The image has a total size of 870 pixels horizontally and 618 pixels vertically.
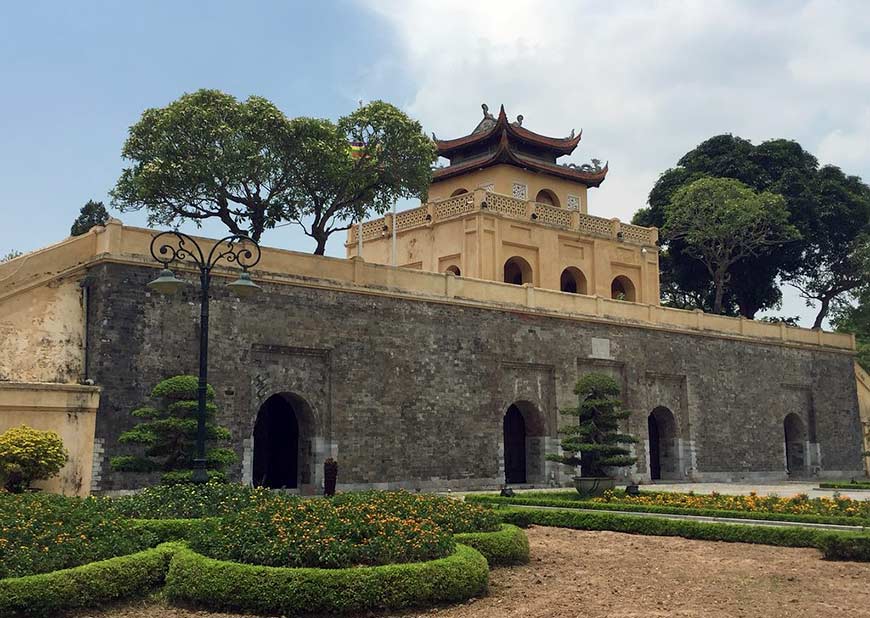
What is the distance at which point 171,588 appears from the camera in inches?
334

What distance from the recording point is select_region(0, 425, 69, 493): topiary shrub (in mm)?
15430

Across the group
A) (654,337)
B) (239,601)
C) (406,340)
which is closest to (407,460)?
(406,340)

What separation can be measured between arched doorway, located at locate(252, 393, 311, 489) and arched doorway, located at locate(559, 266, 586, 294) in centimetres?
1434

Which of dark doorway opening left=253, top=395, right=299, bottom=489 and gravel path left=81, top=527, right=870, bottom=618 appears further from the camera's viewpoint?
dark doorway opening left=253, top=395, right=299, bottom=489

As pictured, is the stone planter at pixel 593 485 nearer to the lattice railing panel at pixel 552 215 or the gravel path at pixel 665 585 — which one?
the gravel path at pixel 665 585

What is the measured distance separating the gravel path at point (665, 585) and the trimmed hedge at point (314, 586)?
163 mm

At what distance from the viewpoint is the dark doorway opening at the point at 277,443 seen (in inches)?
908

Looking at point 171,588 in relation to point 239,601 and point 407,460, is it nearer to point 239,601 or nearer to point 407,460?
point 239,601

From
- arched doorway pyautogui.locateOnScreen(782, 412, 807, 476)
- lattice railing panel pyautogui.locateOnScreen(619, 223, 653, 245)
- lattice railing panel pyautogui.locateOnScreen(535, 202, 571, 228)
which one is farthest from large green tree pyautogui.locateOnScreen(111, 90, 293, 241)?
arched doorway pyautogui.locateOnScreen(782, 412, 807, 476)

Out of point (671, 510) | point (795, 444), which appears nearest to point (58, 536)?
point (671, 510)

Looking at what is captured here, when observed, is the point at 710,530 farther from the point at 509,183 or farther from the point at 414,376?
the point at 509,183

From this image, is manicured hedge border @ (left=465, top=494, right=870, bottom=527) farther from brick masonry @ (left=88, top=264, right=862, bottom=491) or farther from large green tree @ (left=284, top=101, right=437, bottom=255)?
large green tree @ (left=284, top=101, right=437, bottom=255)

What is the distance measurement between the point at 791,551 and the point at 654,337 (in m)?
19.6

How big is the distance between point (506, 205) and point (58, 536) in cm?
2464
